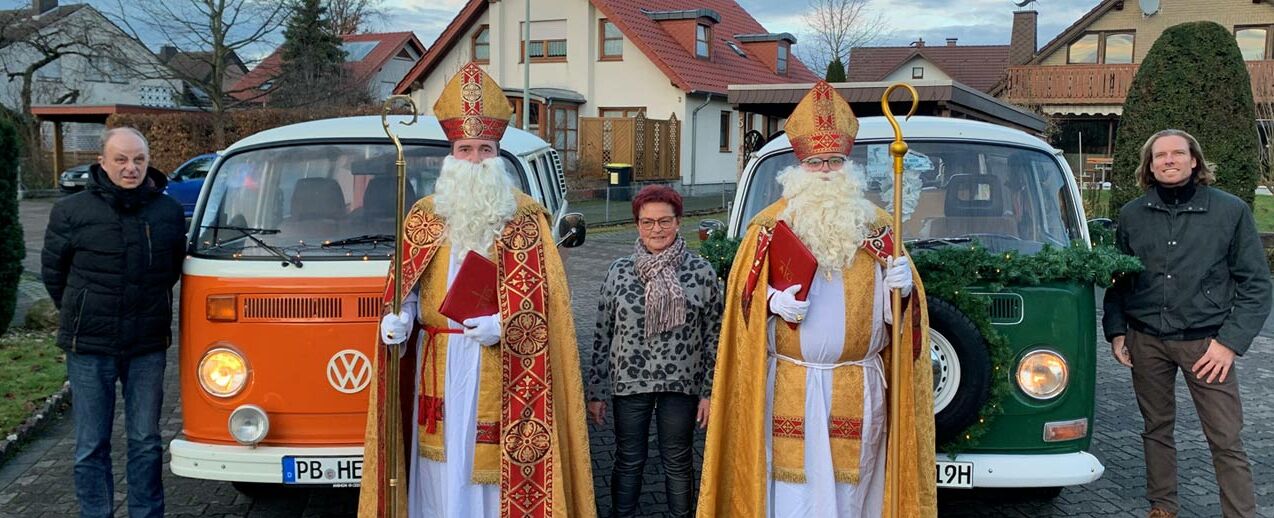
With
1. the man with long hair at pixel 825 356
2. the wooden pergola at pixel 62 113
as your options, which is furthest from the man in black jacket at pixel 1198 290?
the wooden pergola at pixel 62 113

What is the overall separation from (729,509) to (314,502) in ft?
8.65

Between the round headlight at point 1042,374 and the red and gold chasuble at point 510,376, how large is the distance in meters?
2.15

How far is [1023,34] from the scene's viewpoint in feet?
145

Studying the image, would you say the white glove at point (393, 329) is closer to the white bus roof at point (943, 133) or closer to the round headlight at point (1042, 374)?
the white bus roof at point (943, 133)

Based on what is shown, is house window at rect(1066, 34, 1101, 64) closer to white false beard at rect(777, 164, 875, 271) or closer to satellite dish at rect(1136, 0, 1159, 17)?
satellite dish at rect(1136, 0, 1159, 17)

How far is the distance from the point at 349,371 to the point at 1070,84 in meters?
34.9

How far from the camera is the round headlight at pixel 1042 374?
4.70 m

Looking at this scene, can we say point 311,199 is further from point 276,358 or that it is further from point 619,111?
point 619,111

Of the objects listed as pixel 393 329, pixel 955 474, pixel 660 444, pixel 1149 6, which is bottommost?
pixel 955 474

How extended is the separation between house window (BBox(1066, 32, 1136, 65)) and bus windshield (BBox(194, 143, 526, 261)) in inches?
1457

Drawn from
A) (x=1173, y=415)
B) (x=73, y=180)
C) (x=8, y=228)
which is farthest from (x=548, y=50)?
(x=1173, y=415)

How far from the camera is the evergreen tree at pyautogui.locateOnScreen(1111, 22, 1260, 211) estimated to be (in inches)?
549

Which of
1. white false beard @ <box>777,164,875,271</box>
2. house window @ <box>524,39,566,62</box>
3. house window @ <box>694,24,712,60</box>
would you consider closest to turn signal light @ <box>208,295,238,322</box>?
white false beard @ <box>777,164,875,271</box>

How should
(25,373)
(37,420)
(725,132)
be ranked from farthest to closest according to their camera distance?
1. (725,132)
2. (25,373)
3. (37,420)
